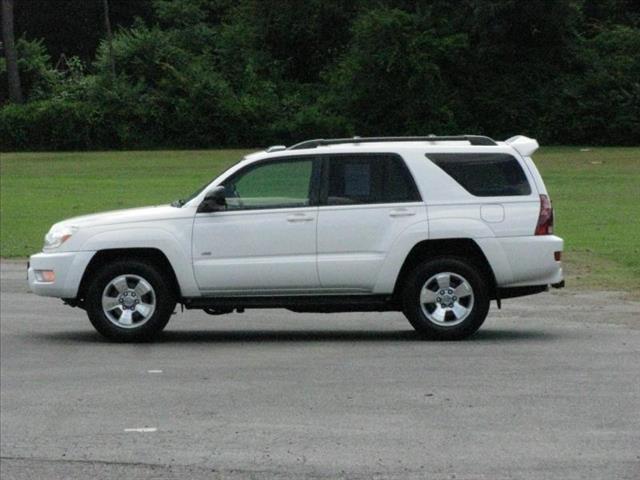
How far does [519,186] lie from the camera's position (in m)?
14.3

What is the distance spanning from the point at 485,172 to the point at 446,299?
1200mm

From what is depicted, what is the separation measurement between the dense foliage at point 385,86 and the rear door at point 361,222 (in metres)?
55.2

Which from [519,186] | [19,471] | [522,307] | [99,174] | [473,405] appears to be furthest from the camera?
[99,174]

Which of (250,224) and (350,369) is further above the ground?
(250,224)

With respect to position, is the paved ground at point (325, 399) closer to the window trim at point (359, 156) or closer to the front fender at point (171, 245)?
the front fender at point (171, 245)

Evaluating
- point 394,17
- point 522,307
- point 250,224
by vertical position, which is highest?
point 394,17

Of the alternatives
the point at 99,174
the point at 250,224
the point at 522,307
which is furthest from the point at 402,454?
the point at 99,174

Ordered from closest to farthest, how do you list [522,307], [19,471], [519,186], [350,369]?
[19,471] → [350,369] → [519,186] → [522,307]

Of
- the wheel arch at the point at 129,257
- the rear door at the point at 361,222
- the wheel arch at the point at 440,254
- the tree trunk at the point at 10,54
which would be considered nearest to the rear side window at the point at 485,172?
the rear door at the point at 361,222

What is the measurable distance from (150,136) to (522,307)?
54.7 metres

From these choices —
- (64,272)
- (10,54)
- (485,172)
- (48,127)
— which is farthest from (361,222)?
(10,54)

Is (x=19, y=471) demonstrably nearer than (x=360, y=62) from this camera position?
Yes

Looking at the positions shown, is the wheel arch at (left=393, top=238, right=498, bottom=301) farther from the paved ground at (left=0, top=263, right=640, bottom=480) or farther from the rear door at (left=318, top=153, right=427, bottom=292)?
the paved ground at (left=0, top=263, right=640, bottom=480)

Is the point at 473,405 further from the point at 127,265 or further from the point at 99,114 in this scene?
the point at 99,114
